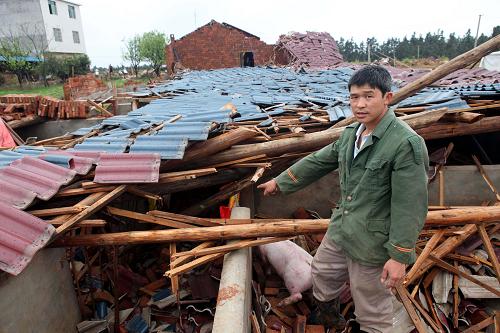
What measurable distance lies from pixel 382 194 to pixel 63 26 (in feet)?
162

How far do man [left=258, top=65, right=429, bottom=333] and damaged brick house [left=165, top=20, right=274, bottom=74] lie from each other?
2325cm

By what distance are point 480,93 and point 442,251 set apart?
2931 millimetres

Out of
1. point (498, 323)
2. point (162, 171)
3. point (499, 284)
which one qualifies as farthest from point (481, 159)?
point (162, 171)

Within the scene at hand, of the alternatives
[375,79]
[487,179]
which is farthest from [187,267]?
[487,179]

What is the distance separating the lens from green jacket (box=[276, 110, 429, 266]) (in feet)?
6.95

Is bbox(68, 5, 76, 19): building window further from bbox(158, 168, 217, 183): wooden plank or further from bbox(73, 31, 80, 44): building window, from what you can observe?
bbox(158, 168, 217, 183): wooden plank

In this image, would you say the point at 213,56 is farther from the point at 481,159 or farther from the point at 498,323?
the point at 498,323

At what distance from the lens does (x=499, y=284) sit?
3826 millimetres

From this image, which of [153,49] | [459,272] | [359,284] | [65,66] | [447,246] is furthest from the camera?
[153,49]

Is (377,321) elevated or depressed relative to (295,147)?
depressed

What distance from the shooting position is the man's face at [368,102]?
222 centimetres

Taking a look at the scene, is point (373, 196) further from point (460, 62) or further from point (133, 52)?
point (133, 52)

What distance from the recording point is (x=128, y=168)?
3.19 metres

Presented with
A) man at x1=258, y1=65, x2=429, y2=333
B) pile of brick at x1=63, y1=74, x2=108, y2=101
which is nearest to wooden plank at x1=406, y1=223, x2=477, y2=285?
man at x1=258, y1=65, x2=429, y2=333
